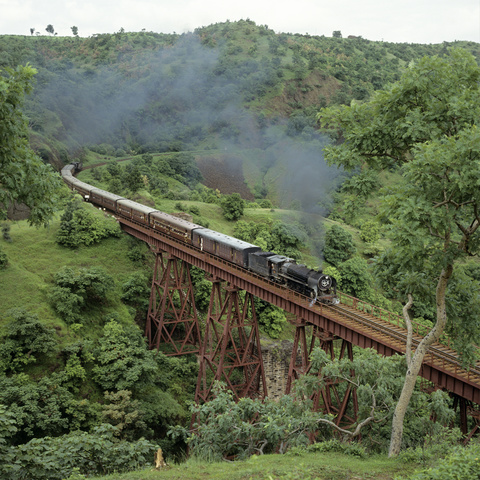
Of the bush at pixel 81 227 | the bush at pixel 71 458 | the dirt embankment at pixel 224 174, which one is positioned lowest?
the bush at pixel 71 458

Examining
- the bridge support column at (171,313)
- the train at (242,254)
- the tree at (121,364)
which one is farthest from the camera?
the bridge support column at (171,313)

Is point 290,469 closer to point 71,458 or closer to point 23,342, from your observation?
point 71,458

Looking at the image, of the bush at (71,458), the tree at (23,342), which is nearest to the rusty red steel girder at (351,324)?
the tree at (23,342)

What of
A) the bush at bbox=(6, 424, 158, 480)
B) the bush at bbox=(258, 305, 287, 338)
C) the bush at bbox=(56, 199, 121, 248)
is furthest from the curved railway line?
the bush at bbox=(258, 305, 287, 338)

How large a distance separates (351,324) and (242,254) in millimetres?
8087

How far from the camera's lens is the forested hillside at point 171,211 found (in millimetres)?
12438

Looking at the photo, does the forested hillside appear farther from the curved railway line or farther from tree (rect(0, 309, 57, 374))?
the curved railway line

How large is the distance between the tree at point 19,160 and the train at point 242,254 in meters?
11.5

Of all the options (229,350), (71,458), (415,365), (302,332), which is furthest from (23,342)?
(415,365)

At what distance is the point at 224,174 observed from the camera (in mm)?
78250

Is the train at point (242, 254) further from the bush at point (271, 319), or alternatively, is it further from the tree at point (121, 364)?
the bush at point (271, 319)

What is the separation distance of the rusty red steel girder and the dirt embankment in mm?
47093

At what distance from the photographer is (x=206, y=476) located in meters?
10.2

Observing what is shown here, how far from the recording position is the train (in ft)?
65.3
